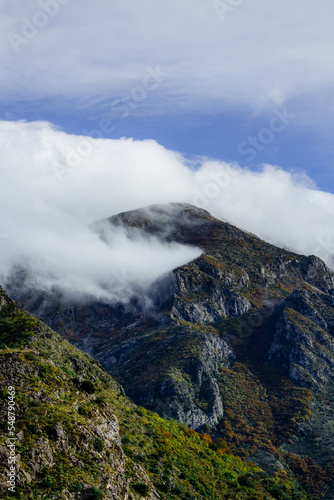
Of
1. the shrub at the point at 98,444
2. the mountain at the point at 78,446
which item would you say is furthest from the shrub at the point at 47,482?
the shrub at the point at 98,444

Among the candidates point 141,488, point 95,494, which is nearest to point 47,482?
point 95,494

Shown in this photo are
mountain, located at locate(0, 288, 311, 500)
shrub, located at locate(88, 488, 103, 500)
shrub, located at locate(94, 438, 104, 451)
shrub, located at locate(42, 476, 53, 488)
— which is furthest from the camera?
shrub, located at locate(94, 438, 104, 451)

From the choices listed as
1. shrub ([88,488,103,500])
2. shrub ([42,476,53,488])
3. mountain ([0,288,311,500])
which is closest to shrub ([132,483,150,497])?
mountain ([0,288,311,500])

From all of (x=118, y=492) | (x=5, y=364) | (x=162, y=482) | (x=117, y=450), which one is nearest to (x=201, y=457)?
(x=162, y=482)

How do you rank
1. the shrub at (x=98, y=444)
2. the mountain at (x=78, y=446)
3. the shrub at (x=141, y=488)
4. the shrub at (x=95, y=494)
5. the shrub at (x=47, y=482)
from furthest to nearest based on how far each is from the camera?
1. the shrub at (x=141, y=488)
2. the shrub at (x=98, y=444)
3. the shrub at (x=95, y=494)
4. the mountain at (x=78, y=446)
5. the shrub at (x=47, y=482)

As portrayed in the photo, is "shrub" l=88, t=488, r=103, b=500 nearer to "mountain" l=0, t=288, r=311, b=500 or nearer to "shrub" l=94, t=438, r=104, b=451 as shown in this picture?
"mountain" l=0, t=288, r=311, b=500

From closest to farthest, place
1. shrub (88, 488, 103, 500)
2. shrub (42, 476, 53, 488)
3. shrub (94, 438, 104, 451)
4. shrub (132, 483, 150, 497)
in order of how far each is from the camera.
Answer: shrub (42, 476, 53, 488) < shrub (88, 488, 103, 500) < shrub (94, 438, 104, 451) < shrub (132, 483, 150, 497)

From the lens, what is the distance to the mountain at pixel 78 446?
1619 inches

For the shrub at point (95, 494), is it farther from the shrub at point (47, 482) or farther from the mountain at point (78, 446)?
the shrub at point (47, 482)

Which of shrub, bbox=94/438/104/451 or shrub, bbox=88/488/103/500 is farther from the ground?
shrub, bbox=94/438/104/451

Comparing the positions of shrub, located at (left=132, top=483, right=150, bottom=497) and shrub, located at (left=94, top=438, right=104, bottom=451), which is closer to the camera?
shrub, located at (left=94, top=438, right=104, bottom=451)

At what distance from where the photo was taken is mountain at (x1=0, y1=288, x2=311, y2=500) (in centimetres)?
4112

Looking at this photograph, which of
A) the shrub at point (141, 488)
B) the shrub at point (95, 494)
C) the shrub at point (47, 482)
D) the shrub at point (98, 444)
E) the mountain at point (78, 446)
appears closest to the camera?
the shrub at point (47, 482)

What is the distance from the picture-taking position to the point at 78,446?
156 ft
